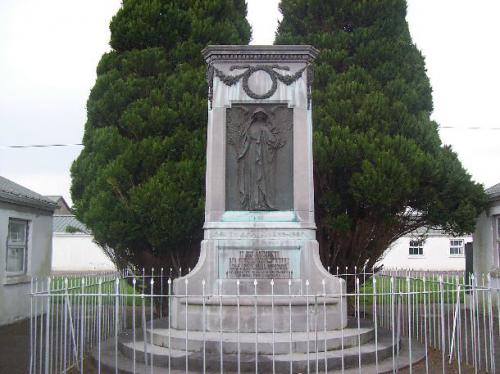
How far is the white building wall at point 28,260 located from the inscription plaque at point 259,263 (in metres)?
6.97

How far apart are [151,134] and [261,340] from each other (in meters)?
5.89

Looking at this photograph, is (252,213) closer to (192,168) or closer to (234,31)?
(192,168)

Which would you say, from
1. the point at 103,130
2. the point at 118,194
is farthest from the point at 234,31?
the point at 118,194

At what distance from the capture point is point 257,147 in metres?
9.22

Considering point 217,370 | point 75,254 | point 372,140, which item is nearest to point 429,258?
point 75,254

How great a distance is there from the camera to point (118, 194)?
1165 centimetres

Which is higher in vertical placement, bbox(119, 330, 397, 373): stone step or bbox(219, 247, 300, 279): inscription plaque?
bbox(219, 247, 300, 279): inscription plaque

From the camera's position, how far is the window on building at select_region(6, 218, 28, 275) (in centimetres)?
1400

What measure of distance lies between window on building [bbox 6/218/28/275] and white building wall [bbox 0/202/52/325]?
0.12 metres

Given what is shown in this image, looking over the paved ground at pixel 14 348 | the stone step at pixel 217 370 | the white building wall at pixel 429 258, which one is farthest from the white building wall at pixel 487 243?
the white building wall at pixel 429 258

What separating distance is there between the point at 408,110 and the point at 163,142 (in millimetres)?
5499

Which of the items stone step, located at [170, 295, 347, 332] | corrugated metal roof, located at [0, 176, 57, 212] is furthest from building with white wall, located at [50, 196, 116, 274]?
stone step, located at [170, 295, 347, 332]

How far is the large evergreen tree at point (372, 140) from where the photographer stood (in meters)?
11.6

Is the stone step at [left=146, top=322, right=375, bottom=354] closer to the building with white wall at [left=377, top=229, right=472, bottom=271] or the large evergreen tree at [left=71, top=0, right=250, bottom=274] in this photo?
the large evergreen tree at [left=71, top=0, right=250, bottom=274]
